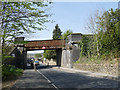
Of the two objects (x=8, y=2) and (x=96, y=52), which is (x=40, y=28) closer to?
(x=8, y=2)

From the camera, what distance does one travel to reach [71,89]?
8.65 m

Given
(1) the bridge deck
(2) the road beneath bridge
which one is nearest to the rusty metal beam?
(1) the bridge deck

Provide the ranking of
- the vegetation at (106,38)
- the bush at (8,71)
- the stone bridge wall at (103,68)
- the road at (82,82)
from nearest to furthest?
the road at (82,82)
the bush at (8,71)
the stone bridge wall at (103,68)
the vegetation at (106,38)

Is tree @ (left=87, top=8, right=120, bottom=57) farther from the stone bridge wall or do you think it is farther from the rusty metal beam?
the rusty metal beam

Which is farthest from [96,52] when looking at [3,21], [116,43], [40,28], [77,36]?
[3,21]

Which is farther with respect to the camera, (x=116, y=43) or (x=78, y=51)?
(x=78, y=51)

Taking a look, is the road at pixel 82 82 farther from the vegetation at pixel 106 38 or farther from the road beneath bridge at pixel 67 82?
the vegetation at pixel 106 38

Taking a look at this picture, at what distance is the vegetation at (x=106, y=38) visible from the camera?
20.3 meters

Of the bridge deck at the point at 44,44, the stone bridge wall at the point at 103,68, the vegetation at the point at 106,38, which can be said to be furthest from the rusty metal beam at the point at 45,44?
the stone bridge wall at the point at 103,68

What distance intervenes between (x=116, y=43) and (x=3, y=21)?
15.0 meters

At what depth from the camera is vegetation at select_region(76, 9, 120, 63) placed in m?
20.3

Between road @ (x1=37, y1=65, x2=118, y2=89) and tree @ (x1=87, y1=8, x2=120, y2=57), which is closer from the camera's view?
road @ (x1=37, y1=65, x2=118, y2=89)

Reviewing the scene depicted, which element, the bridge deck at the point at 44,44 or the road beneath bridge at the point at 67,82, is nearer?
the road beneath bridge at the point at 67,82

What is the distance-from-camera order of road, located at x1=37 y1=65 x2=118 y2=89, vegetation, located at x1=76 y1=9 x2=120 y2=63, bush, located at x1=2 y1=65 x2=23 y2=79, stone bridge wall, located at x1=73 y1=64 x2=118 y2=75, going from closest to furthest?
road, located at x1=37 y1=65 x2=118 y2=89, bush, located at x1=2 y1=65 x2=23 y2=79, stone bridge wall, located at x1=73 y1=64 x2=118 y2=75, vegetation, located at x1=76 y1=9 x2=120 y2=63
